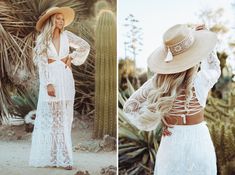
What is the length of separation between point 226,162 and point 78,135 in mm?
1522

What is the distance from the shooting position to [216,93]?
202 inches

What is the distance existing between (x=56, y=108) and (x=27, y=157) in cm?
58

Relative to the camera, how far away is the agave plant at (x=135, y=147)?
515 cm

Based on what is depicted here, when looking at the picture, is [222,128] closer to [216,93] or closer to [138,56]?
[216,93]

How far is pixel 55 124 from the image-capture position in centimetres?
522

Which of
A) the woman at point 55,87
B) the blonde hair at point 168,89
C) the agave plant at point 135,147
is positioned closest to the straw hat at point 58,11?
the woman at point 55,87

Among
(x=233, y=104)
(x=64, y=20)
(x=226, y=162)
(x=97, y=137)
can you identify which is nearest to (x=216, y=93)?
(x=233, y=104)

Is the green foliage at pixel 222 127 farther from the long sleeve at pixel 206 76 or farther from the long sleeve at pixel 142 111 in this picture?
the long sleeve at pixel 142 111

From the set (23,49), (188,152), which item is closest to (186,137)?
(188,152)

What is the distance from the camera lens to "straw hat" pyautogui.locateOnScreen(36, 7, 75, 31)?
5301 millimetres

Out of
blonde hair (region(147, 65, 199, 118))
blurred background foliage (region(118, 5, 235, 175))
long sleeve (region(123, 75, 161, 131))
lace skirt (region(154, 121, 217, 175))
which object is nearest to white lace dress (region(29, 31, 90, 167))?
blurred background foliage (region(118, 5, 235, 175))

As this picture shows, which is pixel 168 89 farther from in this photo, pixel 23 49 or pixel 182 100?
pixel 23 49

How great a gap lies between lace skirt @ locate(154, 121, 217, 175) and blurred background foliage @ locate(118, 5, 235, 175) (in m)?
0.12

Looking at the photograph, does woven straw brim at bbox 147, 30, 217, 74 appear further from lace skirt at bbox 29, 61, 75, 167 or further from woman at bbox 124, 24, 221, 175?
lace skirt at bbox 29, 61, 75, 167
